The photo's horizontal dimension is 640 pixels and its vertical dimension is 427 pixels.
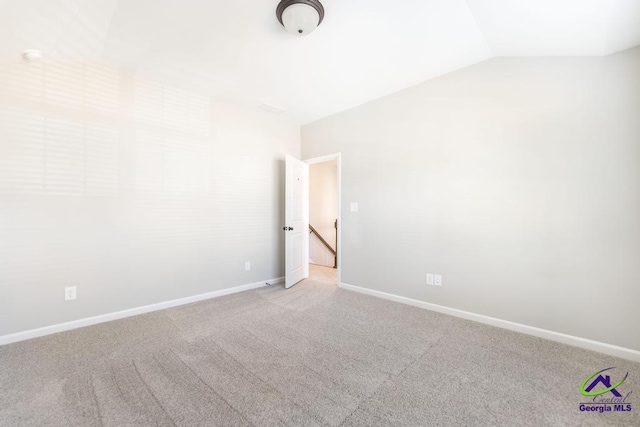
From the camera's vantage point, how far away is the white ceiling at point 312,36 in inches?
71.5

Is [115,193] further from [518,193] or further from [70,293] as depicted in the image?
[518,193]

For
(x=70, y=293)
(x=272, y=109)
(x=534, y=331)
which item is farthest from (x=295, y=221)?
(x=534, y=331)

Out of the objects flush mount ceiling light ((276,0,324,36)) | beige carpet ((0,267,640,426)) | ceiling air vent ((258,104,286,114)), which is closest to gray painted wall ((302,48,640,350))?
beige carpet ((0,267,640,426))

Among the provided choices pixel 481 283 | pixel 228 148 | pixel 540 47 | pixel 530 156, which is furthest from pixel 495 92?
pixel 228 148

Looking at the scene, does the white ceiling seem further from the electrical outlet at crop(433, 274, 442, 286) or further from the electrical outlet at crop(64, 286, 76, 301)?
the electrical outlet at crop(433, 274, 442, 286)

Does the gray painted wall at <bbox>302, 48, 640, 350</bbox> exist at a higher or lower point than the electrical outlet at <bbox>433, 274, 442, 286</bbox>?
higher

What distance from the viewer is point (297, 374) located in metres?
1.78

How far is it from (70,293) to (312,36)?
10.7ft

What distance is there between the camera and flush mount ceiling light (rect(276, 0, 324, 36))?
176 cm

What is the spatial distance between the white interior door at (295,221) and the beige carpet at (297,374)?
1239mm

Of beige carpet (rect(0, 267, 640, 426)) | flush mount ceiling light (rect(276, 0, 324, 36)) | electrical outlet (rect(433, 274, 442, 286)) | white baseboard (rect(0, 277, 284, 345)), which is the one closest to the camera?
beige carpet (rect(0, 267, 640, 426))

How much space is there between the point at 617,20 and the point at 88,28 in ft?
12.6

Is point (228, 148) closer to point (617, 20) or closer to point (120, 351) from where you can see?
point (120, 351)

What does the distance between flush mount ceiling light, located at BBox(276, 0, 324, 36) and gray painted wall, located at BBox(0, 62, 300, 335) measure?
1.90 meters
